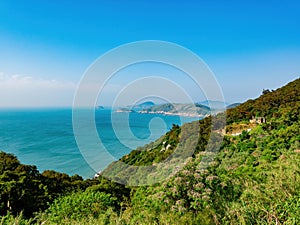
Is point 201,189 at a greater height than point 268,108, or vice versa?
point 268,108

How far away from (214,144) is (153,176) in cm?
465

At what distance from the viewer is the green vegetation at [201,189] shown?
333cm

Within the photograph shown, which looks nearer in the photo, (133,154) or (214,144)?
(214,144)

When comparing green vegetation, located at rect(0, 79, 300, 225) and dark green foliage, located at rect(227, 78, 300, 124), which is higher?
dark green foliage, located at rect(227, 78, 300, 124)

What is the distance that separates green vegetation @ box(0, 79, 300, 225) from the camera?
3.33m

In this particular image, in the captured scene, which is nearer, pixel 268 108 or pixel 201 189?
pixel 201 189

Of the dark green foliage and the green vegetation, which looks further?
the dark green foliage

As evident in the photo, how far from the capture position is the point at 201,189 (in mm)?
4996

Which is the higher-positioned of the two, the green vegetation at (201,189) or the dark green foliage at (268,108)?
the dark green foliage at (268,108)

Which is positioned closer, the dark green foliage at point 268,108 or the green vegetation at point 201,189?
the green vegetation at point 201,189

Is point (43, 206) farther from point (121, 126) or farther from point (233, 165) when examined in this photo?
point (233, 165)

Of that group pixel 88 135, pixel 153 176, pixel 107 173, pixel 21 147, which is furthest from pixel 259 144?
pixel 21 147

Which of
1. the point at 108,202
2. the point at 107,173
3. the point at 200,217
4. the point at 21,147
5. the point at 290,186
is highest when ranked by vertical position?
the point at 290,186

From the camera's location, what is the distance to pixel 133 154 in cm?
1488
